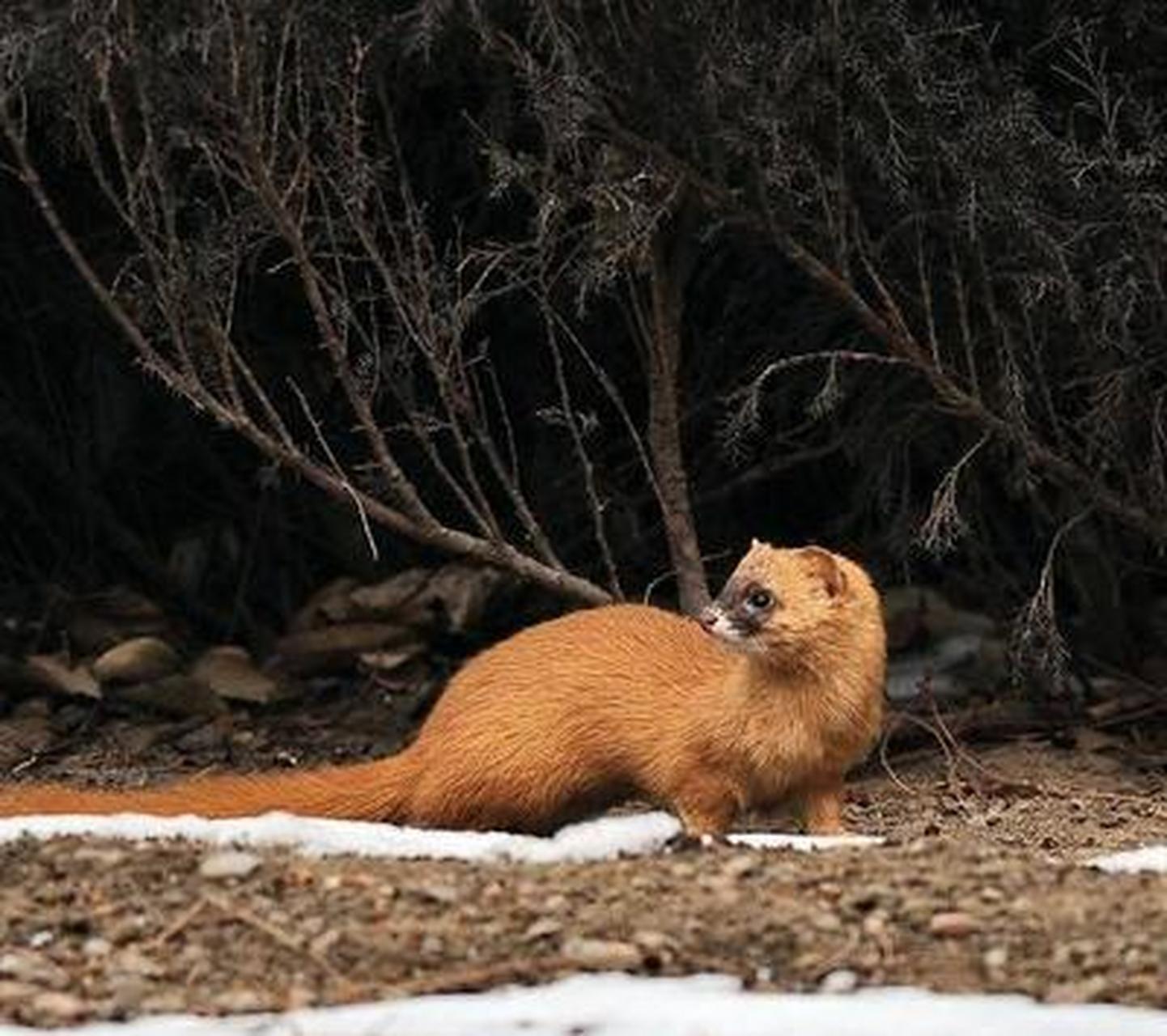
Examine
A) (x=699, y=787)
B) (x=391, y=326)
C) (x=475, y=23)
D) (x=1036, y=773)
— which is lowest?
(x=1036, y=773)

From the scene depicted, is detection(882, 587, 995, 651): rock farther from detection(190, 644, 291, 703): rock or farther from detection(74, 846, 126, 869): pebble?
detection(74, 846, 126, 869): pebble

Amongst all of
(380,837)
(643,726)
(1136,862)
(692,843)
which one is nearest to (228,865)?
(380,837)

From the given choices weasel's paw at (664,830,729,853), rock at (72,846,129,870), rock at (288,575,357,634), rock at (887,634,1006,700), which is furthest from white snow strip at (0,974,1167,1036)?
rock at (288,575,357,634)

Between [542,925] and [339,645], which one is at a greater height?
[542,925]

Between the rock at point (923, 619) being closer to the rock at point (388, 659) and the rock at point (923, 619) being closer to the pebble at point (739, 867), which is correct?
the rock at point (388, 659)

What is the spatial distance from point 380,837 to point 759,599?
0.94 metres

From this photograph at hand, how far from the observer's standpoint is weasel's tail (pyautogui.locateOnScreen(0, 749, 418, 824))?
658cm

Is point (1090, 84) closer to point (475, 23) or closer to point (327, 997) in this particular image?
point (475, 23)

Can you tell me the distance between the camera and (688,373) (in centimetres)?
899

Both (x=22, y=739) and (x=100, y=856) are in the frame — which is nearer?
(x=100, y=856)

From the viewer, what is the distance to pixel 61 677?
30.1ft

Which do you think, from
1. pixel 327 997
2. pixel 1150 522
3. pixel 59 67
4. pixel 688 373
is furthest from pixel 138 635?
pixel 327 997

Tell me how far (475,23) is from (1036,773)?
2.47 metres

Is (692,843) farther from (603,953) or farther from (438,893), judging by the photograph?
(603,953)
